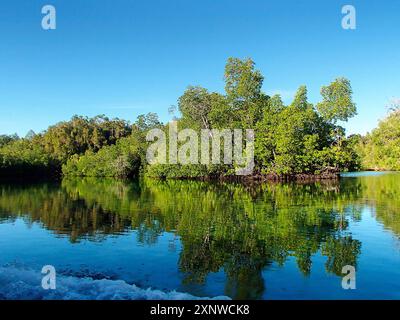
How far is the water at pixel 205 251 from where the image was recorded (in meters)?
9.41

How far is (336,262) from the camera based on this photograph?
11445 millimetres

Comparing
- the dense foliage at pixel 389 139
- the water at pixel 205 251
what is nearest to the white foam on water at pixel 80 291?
the water at pixel 205 251

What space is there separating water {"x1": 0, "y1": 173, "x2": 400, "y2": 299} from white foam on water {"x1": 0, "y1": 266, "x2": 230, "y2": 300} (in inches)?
1.0

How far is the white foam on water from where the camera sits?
8938 mm

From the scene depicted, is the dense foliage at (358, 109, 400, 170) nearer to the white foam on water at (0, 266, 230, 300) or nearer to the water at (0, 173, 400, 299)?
the water at (0, 173, 400, 299)

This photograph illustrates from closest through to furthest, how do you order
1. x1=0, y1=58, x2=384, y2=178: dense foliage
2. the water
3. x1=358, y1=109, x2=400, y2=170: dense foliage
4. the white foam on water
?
the white foam on water, the water, x1=358, y1=109, x2=400, y2=170: dense foliage, x1=0, y1=58, x2=384, y2=178: dense foliage

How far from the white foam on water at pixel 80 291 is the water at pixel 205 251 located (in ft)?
0.08

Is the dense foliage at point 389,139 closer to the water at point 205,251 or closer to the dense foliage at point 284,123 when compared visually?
the dense foliage at point 284,123

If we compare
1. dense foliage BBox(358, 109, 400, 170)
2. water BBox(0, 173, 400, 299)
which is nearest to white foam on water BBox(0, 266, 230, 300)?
water BBox(0, 173, 400, 299)

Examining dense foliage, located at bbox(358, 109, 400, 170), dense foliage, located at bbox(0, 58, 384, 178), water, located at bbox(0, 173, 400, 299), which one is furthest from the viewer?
dense foliage, located at bbox(0, 58, 384, 178)

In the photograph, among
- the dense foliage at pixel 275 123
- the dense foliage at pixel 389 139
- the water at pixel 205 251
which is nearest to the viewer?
the water at pixel 205 251

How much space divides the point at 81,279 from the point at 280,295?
5081mm

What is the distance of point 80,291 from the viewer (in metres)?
9.31
